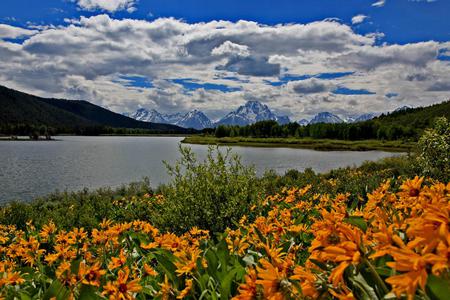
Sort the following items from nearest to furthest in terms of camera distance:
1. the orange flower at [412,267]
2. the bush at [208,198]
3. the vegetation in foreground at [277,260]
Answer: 1. the orange flower at [412,267]
2. the vegetation in foreground at [277,260]
3. the bush at [208,198]

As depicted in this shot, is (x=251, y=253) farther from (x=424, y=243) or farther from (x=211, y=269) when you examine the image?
(x=424, y=243)

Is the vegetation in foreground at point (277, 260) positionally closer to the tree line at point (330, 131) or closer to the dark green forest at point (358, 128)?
the tree line at point (330, 131)

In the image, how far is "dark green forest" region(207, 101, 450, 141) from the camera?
12925 centimetres

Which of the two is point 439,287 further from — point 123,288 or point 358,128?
point 358,128

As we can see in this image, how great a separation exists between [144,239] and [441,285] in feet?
10.3

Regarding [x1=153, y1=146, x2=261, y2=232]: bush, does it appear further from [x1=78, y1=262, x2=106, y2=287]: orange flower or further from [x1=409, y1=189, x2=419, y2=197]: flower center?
[x1=409, y1=189, x2=419, y2=197]: flower center

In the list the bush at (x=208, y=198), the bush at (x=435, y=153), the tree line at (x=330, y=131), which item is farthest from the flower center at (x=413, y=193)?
the tree line at (x=330, y=131)

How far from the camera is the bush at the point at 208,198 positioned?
8.14m

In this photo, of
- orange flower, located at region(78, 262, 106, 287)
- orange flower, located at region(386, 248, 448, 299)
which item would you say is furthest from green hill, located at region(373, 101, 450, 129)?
orange flower, located at region(386, 248, 448, 299)

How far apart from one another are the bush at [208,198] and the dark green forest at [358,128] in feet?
404

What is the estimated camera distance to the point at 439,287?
1.14m

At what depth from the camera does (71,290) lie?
2.12 meters

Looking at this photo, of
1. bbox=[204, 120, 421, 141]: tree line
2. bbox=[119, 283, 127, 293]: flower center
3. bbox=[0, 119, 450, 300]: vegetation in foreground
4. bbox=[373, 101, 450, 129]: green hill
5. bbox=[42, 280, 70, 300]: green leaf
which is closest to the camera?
bbox=[0, 119, 450, 300]: vegetation in foreground

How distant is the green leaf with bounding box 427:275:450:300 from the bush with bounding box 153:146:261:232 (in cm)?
670
